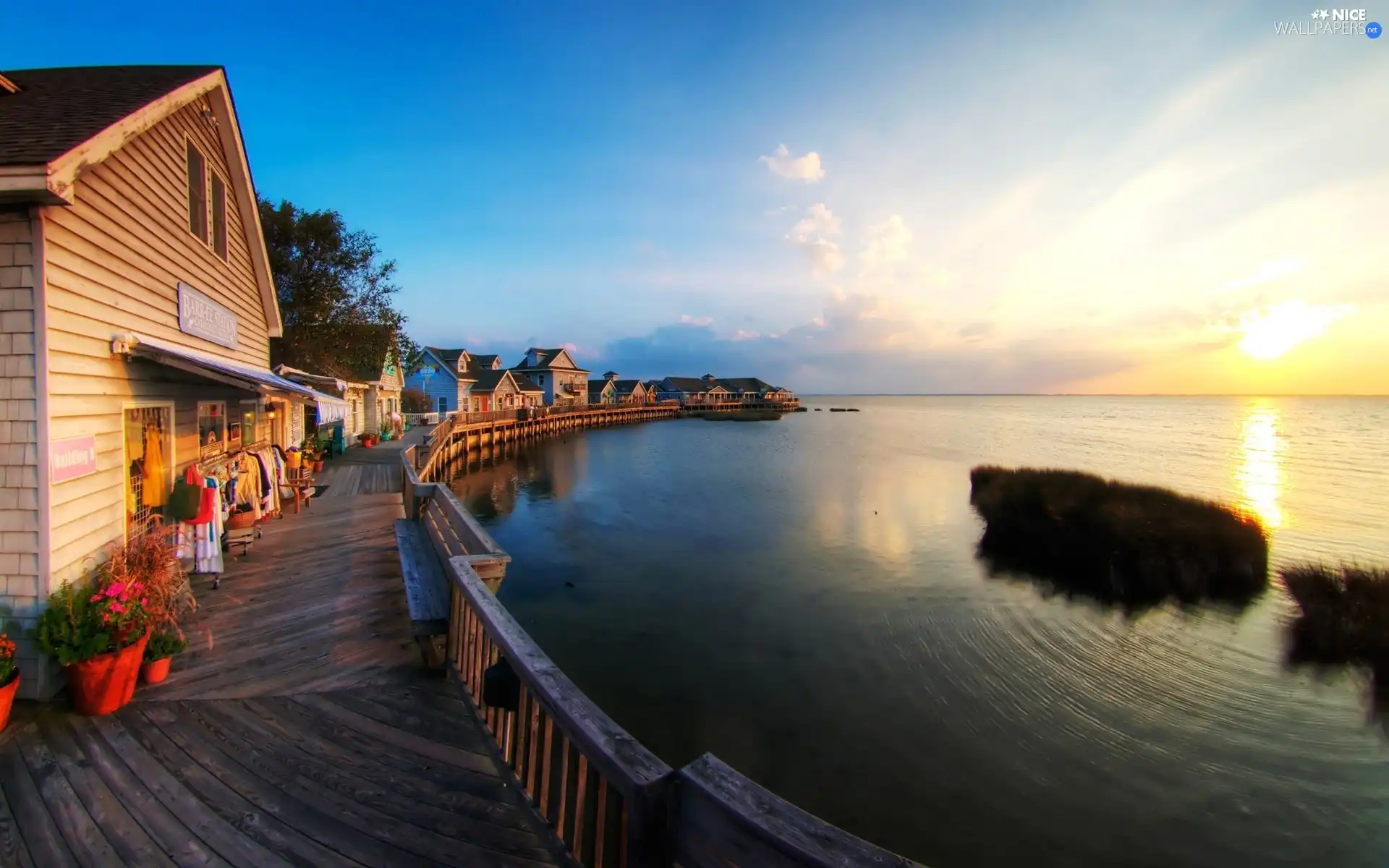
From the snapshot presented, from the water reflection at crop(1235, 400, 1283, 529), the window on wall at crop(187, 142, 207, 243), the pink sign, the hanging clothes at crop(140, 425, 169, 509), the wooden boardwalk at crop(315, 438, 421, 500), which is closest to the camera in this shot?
the pink sign

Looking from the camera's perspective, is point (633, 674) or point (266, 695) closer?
point (266, 695)

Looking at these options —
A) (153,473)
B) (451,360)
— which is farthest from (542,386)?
(153,473)

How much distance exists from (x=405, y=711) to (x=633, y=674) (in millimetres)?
5461

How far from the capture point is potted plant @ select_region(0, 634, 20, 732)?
12.0ft

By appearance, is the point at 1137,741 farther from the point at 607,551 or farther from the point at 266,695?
the point at 607,551

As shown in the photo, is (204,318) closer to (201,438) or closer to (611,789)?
(201,438)

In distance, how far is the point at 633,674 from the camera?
912 centimetres

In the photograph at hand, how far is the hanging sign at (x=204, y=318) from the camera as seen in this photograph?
6922mm

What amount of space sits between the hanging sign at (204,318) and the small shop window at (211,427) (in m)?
0.92

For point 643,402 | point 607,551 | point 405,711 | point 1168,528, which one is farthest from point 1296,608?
point 643,402

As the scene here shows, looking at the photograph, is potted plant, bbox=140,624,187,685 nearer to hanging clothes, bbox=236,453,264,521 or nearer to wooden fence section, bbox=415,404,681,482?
hanging clothes, bbox=236,453,264,521

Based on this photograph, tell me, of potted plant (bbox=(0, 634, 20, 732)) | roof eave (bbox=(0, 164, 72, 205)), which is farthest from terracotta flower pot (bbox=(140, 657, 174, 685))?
roof eave (bbox=(0, 164, 72, 205))

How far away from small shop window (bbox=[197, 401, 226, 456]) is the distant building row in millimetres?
25100

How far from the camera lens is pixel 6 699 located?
3688 millimetres
